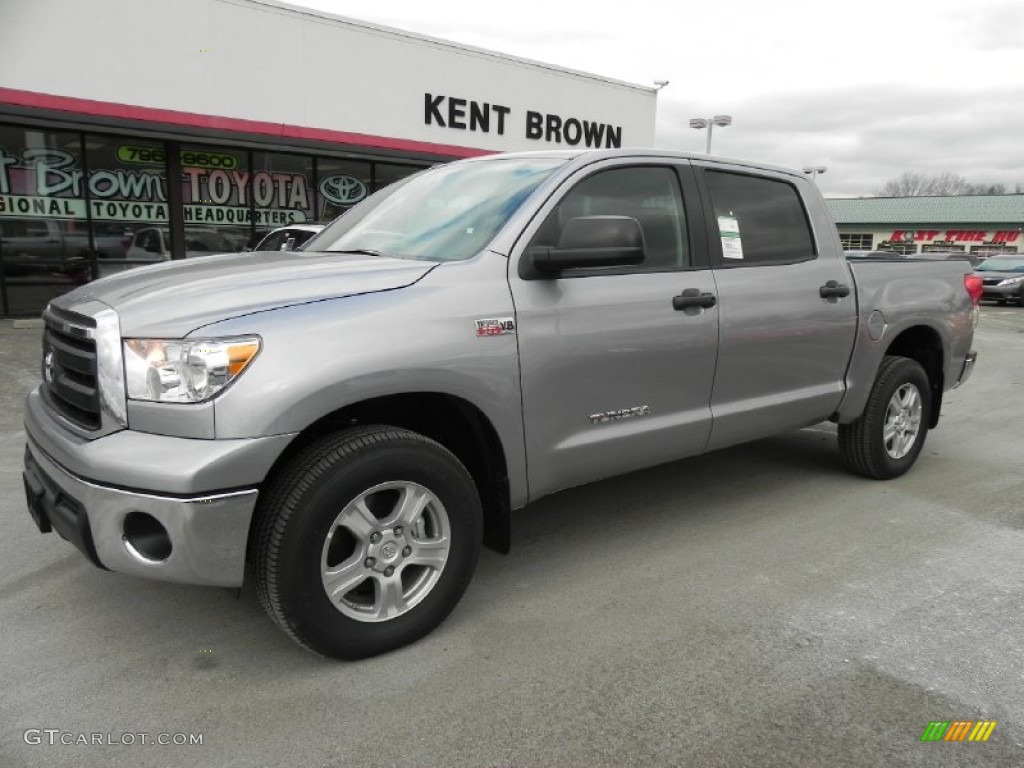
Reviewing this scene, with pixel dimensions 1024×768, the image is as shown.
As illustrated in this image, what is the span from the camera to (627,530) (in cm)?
414

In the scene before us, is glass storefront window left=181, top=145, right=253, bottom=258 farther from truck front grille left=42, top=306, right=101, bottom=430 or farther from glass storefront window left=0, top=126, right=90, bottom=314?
truck front grille left=42, top=306, right=101, bottom=430

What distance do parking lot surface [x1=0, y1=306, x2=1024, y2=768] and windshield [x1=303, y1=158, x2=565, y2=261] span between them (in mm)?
1523

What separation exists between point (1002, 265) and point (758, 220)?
22.9 meters

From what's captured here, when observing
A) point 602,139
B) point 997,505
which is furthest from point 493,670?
point 602,139

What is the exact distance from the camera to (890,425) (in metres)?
4.95

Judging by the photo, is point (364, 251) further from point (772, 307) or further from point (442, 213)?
point (772, 307)

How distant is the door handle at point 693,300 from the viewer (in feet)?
11.8

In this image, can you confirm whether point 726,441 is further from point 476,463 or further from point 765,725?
point 765,725

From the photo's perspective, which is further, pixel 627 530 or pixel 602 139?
pixel 602 139

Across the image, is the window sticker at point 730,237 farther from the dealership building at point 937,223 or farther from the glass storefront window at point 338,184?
the dealership building at point 937,223

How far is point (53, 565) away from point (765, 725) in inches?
123

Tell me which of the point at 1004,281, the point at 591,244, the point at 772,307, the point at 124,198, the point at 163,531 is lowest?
the point at 163,531

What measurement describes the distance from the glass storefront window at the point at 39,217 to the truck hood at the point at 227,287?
1090 centimetres

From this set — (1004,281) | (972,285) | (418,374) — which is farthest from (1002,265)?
(418,374)
